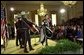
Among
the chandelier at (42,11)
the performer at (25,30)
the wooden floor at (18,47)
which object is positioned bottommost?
the wooden floor at (18,47)

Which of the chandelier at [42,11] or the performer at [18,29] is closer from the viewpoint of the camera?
the performer at [18,29]

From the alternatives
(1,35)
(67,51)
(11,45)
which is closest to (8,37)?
(11,45)

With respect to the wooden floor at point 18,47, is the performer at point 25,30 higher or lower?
higher

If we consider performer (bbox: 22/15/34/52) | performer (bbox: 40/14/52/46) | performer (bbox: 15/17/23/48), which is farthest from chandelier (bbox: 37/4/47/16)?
performer (bbox: 15/17/23/48)

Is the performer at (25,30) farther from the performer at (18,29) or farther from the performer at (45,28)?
the performer at (45,28)

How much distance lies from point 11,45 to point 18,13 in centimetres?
84

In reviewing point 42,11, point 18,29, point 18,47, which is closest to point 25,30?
point 18,29

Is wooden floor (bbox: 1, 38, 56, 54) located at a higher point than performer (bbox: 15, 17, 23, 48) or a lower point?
lower

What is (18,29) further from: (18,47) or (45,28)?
(45,28)

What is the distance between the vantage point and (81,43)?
5.00 metres

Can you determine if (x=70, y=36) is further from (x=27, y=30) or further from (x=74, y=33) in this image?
(x=27, y=30)

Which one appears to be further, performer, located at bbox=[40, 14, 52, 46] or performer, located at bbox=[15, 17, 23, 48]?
performer, located at bbox=[40, 14, 52, 46]

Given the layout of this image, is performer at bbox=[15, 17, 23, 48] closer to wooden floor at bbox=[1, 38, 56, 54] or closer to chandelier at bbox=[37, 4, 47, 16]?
wooden floor at bbox=[1, 38, 56, 54]

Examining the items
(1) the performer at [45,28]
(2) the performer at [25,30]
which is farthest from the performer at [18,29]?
(1) the performer at [45,28]
